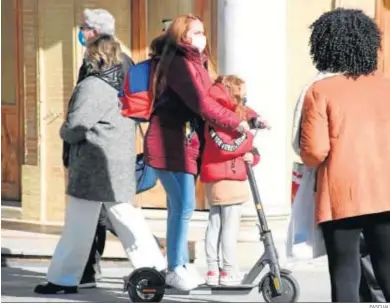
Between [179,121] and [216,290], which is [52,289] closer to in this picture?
[216,290]

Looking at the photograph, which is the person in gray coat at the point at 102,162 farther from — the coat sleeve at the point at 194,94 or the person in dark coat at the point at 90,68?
the coat sleeve at the point at 194,94

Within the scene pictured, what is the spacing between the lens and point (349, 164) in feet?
21.6

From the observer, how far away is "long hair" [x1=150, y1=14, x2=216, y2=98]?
27.1 feet

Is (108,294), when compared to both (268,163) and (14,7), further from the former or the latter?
(14,7)

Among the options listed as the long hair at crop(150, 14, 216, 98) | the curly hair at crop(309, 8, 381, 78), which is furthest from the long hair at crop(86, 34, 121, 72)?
the curly hair at crop(309, 8, 381, 78)

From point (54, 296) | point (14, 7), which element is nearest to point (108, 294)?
point (54, 296)

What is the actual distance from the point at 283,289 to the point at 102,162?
4.52 ft

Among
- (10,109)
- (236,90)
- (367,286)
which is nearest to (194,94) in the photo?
(236,90)

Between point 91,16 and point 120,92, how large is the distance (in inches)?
23.0

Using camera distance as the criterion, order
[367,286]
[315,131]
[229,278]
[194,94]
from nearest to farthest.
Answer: [315,131]
[367,286]
[194,94]
[229,278]

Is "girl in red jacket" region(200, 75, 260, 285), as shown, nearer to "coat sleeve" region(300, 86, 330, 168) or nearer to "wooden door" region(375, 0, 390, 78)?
"coat sleeve" region(300, 86, 330, 168)

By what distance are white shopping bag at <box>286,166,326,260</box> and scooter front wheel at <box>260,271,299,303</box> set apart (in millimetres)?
1463

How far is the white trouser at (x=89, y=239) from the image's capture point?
8.56 metres

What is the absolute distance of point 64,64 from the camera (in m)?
11.7
